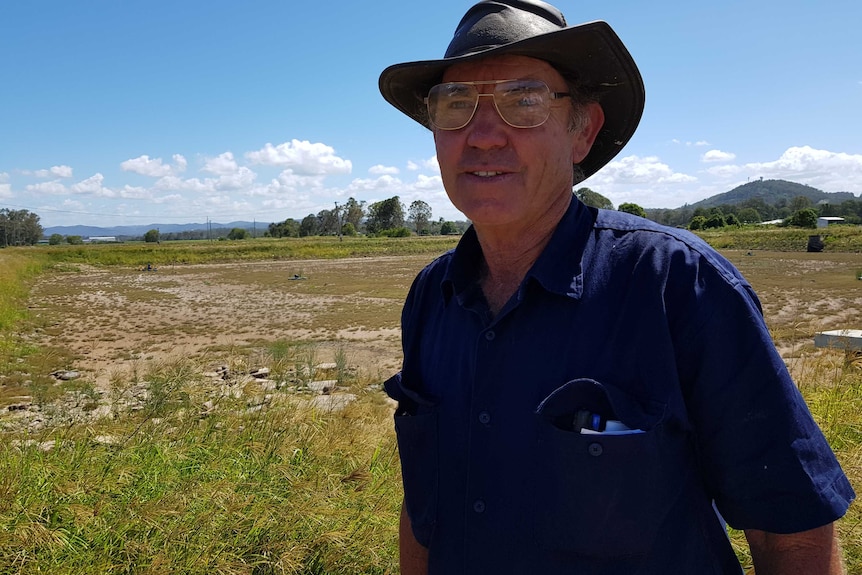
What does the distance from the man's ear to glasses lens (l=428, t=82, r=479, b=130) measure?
1.02 feet

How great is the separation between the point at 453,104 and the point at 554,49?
30cm

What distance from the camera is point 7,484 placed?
297cm

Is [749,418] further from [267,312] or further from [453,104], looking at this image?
[267,312]

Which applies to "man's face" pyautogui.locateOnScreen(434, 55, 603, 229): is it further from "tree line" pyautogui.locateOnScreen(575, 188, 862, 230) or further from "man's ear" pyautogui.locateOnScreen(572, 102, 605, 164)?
"tree line" pyautogui.locateOnScreen(575, 188, 862, 230)

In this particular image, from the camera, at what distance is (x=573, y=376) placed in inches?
51.2

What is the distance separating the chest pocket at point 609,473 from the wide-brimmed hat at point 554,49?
836mm

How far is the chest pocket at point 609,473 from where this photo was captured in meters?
1.20

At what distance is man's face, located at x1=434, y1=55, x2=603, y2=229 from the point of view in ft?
4.92

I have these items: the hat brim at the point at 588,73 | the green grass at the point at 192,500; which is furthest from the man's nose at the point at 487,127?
the green grass at the point at 192,500

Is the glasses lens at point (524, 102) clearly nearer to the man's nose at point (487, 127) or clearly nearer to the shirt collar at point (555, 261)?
the man's nose at point (487, 127)

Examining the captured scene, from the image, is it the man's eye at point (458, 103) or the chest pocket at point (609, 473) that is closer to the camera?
the chest pocket at point (609, 473)

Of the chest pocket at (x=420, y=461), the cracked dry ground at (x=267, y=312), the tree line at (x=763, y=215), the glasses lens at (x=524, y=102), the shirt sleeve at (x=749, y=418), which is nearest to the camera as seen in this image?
the shirt sleeve at (x=749, y=418)

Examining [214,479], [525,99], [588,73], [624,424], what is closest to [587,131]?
[588,73]

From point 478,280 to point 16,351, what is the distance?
17.8 metres
